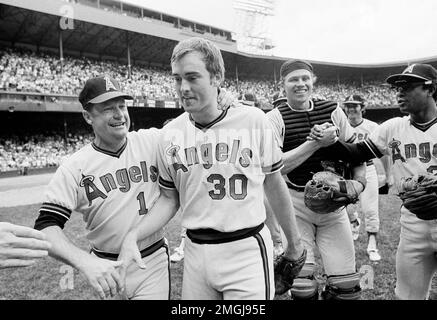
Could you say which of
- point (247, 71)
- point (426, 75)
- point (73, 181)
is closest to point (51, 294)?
point (73, 181)

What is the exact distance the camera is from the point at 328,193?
2898 mm

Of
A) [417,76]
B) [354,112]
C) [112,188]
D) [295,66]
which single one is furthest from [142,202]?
[354,112]

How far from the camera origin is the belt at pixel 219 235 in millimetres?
2152

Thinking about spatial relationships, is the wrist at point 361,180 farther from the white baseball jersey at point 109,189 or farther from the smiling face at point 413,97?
the white baseball jersey at point 109,189

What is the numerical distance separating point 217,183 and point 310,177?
1.42 metres

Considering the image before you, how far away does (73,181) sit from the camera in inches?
99.2

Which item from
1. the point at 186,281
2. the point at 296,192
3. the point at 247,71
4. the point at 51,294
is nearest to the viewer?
the point at 186,281

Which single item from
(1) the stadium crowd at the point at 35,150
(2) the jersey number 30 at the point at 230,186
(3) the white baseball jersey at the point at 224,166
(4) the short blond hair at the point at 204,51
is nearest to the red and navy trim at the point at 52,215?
(3) the white baseball jersey at the point at 224,166

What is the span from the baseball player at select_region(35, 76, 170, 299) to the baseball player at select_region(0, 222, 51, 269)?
1.93ft

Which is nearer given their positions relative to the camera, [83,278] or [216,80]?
[216,80]

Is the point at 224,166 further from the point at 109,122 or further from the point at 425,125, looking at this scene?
the point at 425,125

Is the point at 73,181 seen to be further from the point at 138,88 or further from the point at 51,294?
the point at 138,88

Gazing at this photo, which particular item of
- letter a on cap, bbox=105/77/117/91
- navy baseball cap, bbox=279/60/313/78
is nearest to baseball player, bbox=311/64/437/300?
navy baseball cap, bbox=279/60/313/78
